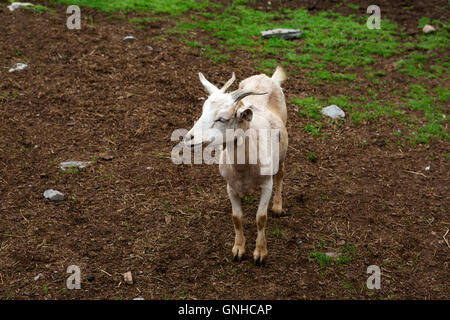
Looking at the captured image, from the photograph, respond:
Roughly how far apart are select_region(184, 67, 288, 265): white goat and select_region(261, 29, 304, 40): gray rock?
19.8 ft

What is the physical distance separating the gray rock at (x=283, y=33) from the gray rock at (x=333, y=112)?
3.74m

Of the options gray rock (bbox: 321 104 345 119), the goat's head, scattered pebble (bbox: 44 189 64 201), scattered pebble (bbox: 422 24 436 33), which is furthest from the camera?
scattered pebble (bbox: 422 24 436 33)

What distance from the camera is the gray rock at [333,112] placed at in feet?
31.6

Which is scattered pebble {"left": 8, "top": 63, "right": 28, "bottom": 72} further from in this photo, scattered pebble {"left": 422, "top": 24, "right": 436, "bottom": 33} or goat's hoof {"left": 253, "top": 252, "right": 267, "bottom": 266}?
scattered pebble {"left": 422, "top": 24, "right": 436, "bottom": 33}

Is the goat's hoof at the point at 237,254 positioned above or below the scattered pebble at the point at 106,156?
below

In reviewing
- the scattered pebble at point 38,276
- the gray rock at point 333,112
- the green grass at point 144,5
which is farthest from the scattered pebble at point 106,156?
the green grass at point 144,5

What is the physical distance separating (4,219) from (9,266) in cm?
103

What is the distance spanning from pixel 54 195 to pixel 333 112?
6108 mm

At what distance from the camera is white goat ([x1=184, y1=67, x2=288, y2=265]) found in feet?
16.4

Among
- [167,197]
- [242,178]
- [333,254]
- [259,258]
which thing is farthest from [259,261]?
[167,197]

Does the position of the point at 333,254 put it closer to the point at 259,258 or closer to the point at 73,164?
the point at 259,258

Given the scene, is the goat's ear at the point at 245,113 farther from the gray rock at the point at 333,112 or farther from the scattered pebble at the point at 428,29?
the scattered pebble at the point at 428,29

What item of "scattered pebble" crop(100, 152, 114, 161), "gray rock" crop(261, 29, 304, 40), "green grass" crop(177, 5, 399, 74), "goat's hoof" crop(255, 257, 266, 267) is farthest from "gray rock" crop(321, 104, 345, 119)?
"scattered pebble" crop(100, 152, 114, 161)

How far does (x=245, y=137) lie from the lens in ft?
17.8
